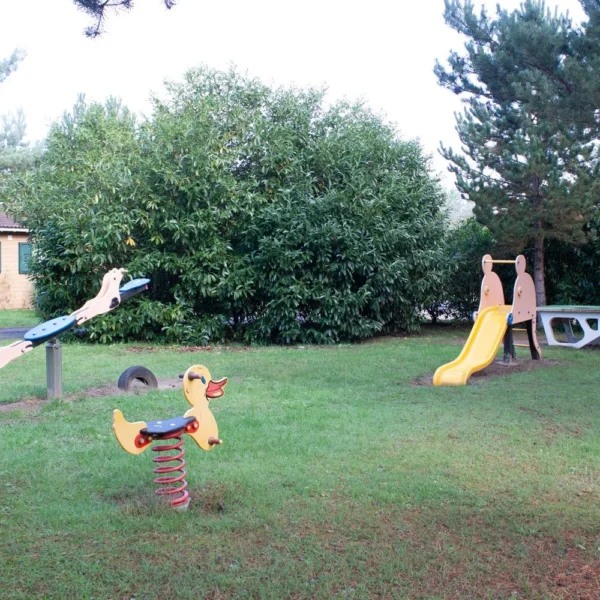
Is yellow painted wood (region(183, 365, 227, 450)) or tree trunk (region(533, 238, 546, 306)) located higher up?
tree trunk (region(533, 238, 546, 306))

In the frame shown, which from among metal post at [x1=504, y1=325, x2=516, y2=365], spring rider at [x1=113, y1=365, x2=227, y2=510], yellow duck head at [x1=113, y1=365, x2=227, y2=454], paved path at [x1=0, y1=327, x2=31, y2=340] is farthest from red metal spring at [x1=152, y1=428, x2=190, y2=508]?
paved path at [x1=0, y1=327, x2=31, y2=340]

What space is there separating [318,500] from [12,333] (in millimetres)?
13151

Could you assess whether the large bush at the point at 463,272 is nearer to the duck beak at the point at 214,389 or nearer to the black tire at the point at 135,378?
the black tire at the point at 135,378

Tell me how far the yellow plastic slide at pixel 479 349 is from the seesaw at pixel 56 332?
12.8 ft

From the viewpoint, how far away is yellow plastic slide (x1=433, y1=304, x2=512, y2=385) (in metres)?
8.86

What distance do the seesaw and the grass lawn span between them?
1.18 ft

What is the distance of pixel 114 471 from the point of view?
16.7ft

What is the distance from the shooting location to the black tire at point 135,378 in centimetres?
823

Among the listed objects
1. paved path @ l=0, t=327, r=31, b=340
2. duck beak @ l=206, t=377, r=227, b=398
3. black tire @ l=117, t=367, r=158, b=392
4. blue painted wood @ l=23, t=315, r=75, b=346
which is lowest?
black tire @ l=117, t=367, r=158, b=392

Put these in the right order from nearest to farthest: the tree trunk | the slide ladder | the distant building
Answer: the slide ladder, the tree trunk, the distant building

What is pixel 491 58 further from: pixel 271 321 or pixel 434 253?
pixel 271 321

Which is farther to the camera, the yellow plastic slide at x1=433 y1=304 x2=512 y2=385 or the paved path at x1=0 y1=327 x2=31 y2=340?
the paved path at x1=0 y1=327 x2=31 y2=340

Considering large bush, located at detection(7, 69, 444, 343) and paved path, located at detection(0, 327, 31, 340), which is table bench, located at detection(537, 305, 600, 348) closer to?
large bush, located at detection(7, 69, 444, 343)

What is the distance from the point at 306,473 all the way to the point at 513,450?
5.83 ft
